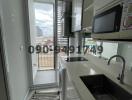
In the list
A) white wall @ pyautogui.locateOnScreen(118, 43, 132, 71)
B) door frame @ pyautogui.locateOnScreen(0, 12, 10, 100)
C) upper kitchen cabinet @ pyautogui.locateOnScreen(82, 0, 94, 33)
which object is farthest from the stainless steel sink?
door frame @ pyautogui.locateOnScreen(0, 12, 10, 100)

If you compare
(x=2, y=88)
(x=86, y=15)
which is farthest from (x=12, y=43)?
(x=86, y=15)

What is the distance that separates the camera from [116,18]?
78 centimetres

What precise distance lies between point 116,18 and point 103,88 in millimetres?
904

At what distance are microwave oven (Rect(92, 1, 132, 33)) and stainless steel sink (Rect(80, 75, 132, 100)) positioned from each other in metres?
0.61

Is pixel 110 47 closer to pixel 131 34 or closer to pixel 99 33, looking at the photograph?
pixel 99 33

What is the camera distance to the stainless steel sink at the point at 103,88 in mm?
1031

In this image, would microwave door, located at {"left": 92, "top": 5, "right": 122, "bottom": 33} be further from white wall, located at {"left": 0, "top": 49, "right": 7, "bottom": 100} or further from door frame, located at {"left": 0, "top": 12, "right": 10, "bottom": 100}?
→ white wall, located at {"left": 0, "top": 49, "right": 7, "bottom": 100}

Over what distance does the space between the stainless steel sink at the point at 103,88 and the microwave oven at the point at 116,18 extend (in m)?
0.61

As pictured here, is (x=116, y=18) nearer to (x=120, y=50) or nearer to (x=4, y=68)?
(x=120, y=50)

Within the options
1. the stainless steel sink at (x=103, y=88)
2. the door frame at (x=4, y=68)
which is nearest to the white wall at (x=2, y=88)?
the door frame at (x=4, y=68)

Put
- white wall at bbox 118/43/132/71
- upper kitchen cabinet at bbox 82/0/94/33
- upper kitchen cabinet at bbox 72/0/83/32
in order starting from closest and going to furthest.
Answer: white wall at bbox 118/43/132/71, upper kitchen cabinet at bbox 82/0/94/33, upper kitchen cabinet at bbox 72/0/83/32

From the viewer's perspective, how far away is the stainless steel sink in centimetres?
103

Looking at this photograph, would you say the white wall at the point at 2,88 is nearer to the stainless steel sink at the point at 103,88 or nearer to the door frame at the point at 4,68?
the door frame at the point at 4,68

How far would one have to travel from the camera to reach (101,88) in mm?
1289
